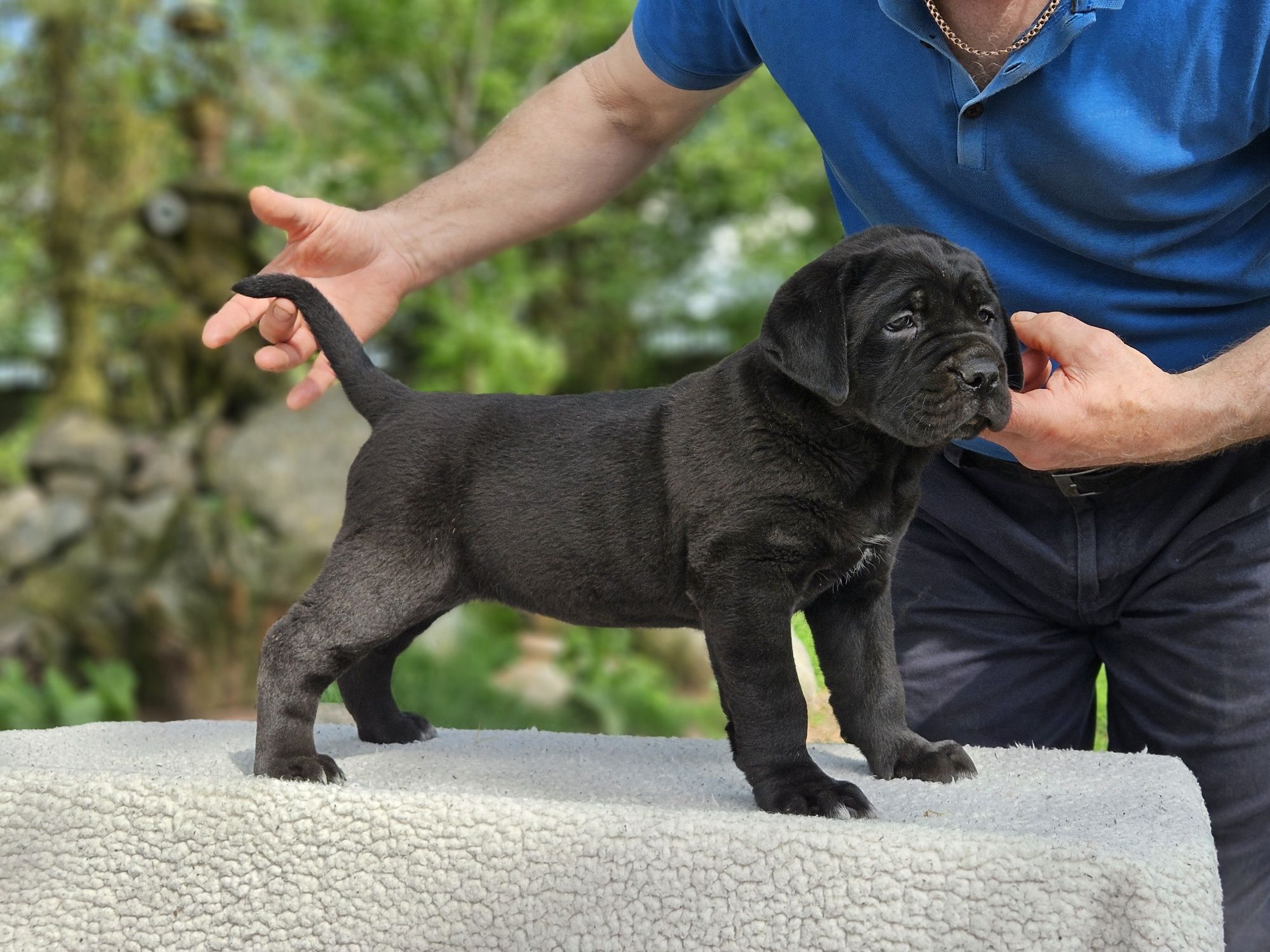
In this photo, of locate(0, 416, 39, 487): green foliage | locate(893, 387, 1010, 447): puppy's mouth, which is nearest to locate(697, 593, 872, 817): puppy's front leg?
locate(893, 387, 1010, 447): puppy's mouth

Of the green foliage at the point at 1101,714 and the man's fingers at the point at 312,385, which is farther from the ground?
the man's fingers at the point at 312,385

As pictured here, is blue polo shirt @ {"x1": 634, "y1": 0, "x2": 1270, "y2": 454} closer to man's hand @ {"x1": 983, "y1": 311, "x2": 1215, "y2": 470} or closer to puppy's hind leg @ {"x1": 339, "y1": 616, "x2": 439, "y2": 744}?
man's hand @ {"x1": 983, "y1": 311, "x2": 1215, "y2": 470}

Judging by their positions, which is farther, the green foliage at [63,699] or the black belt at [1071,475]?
the green foliage at [63,699]

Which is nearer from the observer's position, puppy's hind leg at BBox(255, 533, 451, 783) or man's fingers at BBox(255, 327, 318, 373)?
puppy's hind leg at BBox(255, 533, 451, 783)

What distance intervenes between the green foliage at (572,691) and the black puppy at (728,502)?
601cm

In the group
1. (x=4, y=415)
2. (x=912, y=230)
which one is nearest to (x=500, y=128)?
(x=912, y=230)

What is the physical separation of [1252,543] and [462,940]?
1.99 meters

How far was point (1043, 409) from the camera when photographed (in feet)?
7.66

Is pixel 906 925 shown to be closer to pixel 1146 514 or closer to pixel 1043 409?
pixel 1043 409

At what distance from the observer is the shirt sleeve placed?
312 cm

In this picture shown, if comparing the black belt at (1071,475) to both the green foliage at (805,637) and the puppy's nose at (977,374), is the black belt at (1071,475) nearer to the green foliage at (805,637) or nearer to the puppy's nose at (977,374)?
the green foliage at (805,637)

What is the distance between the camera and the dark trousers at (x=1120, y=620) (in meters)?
2.94

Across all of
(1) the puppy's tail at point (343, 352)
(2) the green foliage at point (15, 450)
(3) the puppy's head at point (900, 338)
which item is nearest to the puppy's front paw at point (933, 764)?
(3) the puppy's head at point (900, 338)

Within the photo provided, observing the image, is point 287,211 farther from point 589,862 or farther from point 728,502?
point 589,862
